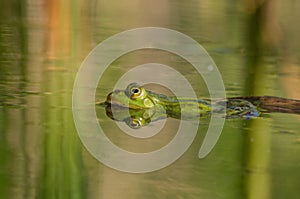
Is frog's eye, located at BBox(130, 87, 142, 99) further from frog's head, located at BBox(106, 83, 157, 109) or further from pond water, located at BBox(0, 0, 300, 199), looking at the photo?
pond water, located at BBox(0, 0, 300, 199)

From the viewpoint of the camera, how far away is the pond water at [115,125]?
5.38 feet

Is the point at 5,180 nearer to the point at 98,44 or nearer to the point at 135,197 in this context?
the point at 135,197

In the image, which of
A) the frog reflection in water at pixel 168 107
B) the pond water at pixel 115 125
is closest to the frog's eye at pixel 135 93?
the frog reflection in water at pixel 168 107

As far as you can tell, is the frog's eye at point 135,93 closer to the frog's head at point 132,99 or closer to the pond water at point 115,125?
the frog's head at point 132,99

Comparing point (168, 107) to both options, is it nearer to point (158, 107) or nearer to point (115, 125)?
point (158, 107)

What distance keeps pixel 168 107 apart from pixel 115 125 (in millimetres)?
197

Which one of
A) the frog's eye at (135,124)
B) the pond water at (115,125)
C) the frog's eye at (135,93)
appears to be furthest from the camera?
the frog's eye at (135,93)

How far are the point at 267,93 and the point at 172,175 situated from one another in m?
0.71

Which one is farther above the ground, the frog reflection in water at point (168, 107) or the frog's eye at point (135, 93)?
the frog's eye at point (135, 93)

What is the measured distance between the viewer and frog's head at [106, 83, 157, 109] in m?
2.14

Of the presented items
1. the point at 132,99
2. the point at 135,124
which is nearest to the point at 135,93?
the point at 132,99

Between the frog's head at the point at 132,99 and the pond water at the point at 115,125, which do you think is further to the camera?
the frog's head at the point at 132,99

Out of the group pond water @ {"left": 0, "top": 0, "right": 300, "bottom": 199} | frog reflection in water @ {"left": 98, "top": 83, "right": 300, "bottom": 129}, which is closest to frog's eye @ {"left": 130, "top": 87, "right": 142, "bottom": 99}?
frog reflection in water @ {"left": 98, "top": 83, "right": 300, "bottom": 129}

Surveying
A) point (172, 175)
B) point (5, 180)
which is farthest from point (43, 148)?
point (172, 175)
